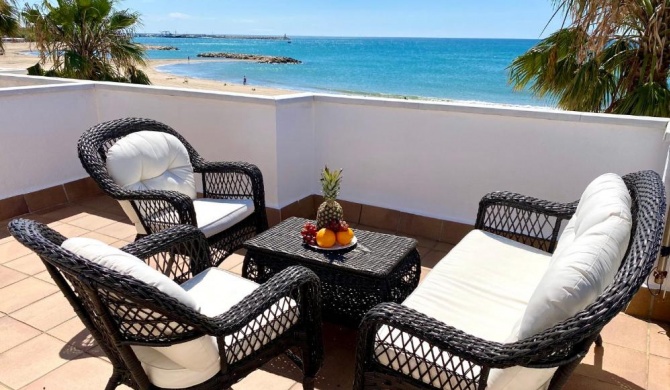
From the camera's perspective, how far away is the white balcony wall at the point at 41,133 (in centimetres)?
395

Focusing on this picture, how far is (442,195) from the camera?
365cm

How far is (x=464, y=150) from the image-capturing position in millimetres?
3471

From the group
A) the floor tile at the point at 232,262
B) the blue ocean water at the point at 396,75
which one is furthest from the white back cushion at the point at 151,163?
the blue ocean water at the point at 396,75

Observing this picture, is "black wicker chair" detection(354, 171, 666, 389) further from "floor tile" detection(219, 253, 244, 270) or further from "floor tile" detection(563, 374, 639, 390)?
"floor tile" detection(219, 253, 244, 270)

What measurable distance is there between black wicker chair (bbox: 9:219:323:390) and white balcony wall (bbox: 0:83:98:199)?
8.93ft

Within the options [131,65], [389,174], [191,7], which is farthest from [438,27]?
[389,174]

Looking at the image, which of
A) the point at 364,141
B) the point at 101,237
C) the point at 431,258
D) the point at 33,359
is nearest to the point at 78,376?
the point at 33,359

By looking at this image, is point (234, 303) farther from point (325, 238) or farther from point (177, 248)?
point (325, 238)

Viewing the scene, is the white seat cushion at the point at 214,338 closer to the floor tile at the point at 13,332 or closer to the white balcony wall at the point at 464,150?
the floor tile at the point at 13,332

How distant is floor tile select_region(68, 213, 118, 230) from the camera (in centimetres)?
384

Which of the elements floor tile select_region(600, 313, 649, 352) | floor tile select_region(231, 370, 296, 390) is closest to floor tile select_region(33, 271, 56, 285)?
floor tile select_region(231, 370, 296, 390)

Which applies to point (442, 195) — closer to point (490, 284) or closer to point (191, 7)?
point (490, 284)

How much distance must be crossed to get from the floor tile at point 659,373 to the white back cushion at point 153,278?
1.89m

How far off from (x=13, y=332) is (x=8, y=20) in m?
9.73
